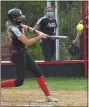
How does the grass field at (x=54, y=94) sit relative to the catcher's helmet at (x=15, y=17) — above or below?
below

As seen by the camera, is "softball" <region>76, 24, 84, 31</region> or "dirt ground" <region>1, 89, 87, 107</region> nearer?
"dirt ground" <region>1, 89, 87, 107</region>

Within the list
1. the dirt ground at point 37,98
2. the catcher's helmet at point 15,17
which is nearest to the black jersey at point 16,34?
the catcher's helmet at point 15,17

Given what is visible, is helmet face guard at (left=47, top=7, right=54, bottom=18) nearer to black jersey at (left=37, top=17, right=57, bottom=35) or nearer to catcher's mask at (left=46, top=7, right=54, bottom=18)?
catcher's mask at (left=46, top=7, right=54, bottom=18)

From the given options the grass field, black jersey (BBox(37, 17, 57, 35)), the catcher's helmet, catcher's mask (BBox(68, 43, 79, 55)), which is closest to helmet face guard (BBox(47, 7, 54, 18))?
black jersey (BBox(37, 17, 57, 35))

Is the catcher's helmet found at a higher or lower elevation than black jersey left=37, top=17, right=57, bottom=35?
higher

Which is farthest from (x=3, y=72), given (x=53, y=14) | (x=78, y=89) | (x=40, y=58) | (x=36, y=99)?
(x=36, y=99)

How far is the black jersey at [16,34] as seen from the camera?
779cm

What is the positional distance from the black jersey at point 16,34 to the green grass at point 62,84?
2583mm

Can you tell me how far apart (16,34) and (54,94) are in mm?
2009

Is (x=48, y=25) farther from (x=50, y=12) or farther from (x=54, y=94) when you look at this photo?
(x=54, y=94)

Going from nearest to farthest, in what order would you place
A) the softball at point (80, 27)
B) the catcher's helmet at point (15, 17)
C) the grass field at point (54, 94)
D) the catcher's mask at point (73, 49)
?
1. the catcher's helmet at point (15, 17)
2. the grass field at point (54, 94)
3. the softball at point (80, 27)
4. the catcher's mask at point (73, 49)

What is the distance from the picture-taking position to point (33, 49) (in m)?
13.6

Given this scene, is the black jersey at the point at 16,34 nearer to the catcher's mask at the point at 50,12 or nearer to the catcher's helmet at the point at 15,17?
the catcher's helmet at the point at 15,17

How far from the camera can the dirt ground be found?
787 centimetres
